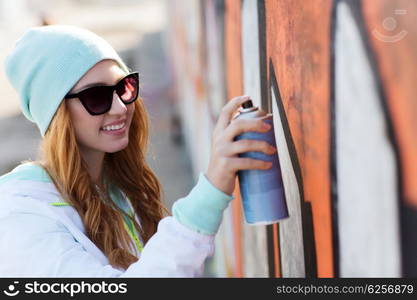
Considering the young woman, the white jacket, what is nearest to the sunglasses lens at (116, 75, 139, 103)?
the young woman

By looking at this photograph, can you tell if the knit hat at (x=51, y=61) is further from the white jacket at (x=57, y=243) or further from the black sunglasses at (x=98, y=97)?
the white jacket at (x=57, y=243)

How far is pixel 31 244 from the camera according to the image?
165cm

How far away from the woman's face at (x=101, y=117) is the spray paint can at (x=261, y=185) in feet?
1.85

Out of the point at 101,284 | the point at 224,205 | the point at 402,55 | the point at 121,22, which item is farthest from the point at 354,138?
the point at 121,22

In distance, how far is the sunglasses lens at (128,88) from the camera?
1.98 metres

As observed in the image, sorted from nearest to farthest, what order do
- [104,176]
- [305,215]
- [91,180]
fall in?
[305,215], [91,180], [104,176]

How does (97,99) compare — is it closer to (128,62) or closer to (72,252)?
(72,252)

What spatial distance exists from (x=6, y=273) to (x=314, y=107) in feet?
2.92

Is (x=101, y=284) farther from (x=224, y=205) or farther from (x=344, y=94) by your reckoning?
(x=344, y=94)

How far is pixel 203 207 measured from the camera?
4.82 feet

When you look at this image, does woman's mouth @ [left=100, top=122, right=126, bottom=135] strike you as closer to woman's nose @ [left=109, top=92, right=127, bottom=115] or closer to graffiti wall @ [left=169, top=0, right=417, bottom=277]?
woman's nose @ [left=109, top=92, right=127, bottom=115]

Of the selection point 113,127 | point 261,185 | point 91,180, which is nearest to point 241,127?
point 261,185

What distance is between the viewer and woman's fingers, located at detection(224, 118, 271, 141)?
146cm

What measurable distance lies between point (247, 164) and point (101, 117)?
0.66 metres
